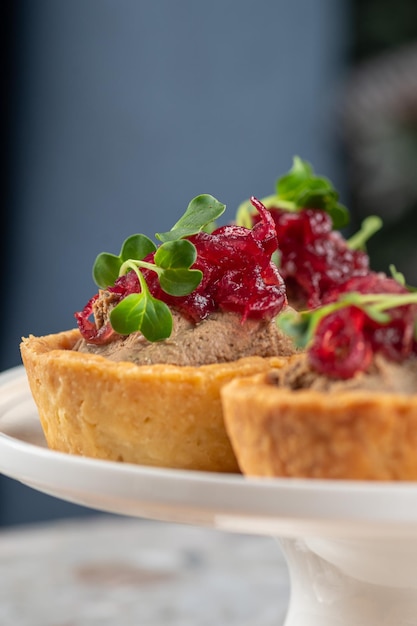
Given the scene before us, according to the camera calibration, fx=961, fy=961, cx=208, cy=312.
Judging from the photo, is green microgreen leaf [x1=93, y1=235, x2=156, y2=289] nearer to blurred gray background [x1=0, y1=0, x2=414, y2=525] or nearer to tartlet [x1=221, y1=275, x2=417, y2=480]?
tartlet [x1=221, y1=275, x2=417, y2=480]

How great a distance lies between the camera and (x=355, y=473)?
1.41 m

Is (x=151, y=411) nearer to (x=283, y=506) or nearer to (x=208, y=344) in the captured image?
(x=208, y=344)

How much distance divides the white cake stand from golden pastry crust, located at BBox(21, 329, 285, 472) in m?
0.18

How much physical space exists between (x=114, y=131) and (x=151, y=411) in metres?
3.79

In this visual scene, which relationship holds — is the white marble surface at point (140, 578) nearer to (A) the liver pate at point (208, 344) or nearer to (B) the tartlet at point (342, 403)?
(A) the liver pate at point (208, 344)

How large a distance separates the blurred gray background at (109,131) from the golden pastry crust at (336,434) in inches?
150

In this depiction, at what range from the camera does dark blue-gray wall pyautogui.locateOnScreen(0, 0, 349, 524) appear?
5113 millimetres

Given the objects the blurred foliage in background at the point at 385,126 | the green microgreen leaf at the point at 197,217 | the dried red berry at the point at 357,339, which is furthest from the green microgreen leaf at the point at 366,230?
the blurred foliage in background at the point at 385,126

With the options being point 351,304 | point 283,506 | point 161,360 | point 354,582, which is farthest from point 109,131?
point 283,506

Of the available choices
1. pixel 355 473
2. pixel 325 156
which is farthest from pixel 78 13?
pixel 355 473

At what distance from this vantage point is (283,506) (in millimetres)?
1256

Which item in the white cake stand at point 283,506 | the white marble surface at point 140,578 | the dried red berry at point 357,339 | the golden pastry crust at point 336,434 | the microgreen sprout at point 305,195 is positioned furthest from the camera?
the white marble surface at point 140,578

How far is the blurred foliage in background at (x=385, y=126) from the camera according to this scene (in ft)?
22.3

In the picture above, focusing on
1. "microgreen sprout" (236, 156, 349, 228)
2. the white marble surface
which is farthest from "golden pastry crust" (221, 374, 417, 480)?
the white marble surface
